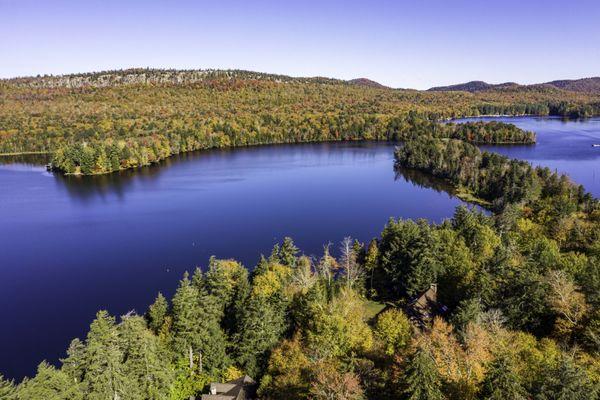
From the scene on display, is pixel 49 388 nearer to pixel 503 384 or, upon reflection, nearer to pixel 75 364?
pixel 75 364

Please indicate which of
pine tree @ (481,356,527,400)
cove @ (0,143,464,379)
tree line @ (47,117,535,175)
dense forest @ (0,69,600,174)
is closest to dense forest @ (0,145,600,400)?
pine tree @ (481,356,527,400)

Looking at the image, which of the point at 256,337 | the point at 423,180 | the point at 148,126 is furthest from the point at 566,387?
the point at 148,126

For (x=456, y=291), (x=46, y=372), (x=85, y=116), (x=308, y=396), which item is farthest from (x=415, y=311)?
(x=85, y=116)

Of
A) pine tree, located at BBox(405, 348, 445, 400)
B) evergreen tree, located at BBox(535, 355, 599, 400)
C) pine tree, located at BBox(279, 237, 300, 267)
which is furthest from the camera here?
pine tree, located at BBox(279, 237, 300, 267)

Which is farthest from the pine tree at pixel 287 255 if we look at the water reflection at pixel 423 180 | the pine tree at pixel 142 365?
the water reflection at pixel 423 180

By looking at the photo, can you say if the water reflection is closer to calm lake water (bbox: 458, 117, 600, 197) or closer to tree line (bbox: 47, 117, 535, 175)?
calm lake water (bbox: 458, 117, 600, 197)

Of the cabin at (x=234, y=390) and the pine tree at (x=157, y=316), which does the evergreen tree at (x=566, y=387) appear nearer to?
the cabin at (x=234, y=390)
